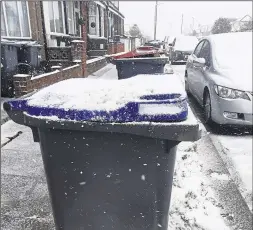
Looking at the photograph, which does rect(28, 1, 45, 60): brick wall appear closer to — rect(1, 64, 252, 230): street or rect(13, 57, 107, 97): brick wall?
rect(13, 57, 107, 97): brick wall

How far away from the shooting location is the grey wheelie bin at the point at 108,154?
1.31 m

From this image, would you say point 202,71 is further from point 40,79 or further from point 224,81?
point 40,79

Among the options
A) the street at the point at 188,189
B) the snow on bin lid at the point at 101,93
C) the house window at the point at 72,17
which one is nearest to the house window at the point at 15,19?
the house window at the point at 72,17

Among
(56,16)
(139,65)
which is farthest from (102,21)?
(139,65)

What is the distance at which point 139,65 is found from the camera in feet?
15.4

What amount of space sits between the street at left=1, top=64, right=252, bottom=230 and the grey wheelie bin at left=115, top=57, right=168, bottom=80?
4.69ft

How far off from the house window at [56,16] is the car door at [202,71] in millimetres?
7970

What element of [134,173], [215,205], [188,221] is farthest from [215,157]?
[134,173]

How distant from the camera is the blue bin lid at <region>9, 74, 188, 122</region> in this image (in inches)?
51.4

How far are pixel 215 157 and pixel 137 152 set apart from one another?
2520 mm

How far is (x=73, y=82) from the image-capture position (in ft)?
5.72

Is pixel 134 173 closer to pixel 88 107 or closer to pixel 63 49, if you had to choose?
pixel 88 107

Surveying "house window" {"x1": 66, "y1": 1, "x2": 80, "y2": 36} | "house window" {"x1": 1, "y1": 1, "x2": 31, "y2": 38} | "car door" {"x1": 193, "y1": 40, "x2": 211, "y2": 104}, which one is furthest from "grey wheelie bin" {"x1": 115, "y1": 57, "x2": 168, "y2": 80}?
"house window" {"x1": 66, "y1": 1, "x2": 80, "y2": 36}

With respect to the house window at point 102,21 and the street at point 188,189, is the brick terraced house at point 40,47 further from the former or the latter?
the house window at point 102,21
